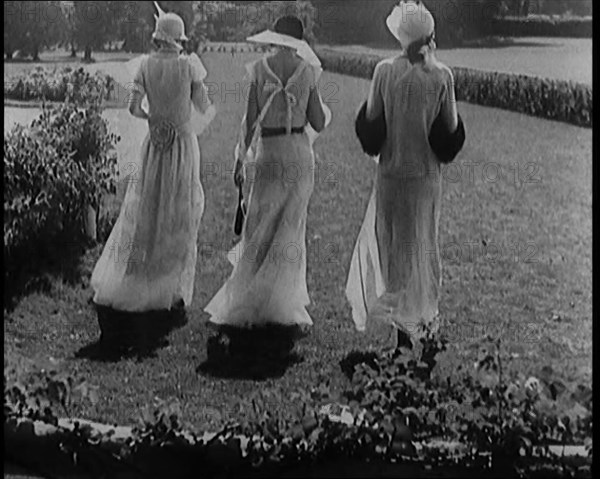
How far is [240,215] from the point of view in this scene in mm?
3365

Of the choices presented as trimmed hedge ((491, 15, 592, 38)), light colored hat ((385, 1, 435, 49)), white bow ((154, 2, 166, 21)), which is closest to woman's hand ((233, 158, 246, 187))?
white bow ((154, 2, 166, 21))

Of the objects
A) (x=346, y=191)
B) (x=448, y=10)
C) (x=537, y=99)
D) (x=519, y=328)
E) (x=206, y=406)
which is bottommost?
(x=206, y=406)

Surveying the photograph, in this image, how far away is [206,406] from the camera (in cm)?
331

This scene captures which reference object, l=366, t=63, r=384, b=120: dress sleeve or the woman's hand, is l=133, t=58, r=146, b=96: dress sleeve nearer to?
the woman's hand

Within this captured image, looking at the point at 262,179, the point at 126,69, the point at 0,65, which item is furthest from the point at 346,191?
the point at 0,65

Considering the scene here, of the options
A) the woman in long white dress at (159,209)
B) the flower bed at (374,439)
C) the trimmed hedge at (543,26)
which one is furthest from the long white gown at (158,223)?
the trimmed hedge at (543,26)

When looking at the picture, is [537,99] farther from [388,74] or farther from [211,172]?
[211,172]

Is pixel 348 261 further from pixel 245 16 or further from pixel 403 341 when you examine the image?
pixel 245 16

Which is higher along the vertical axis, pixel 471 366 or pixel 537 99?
pixel 537 99

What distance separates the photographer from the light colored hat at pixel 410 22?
10.6 ft

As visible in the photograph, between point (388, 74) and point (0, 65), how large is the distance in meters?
1.14

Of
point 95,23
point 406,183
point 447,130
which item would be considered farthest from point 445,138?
point 95,23

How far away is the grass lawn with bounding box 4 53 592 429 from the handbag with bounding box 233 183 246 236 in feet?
0.07

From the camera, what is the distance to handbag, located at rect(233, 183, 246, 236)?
3.36m
